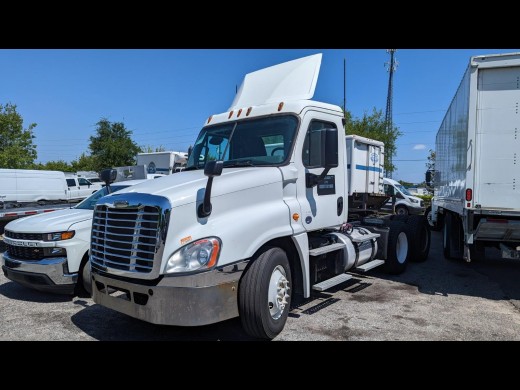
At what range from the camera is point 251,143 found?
204 inches

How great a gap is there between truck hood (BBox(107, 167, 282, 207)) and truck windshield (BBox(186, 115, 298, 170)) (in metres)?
0.26

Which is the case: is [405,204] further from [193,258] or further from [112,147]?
[112,147]

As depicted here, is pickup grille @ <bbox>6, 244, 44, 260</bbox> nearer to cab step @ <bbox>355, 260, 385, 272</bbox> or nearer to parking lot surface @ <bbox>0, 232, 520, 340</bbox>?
parking lot surface @ <bbox>0, 232, 520, 340</bbox>

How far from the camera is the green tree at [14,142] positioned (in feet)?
82.5

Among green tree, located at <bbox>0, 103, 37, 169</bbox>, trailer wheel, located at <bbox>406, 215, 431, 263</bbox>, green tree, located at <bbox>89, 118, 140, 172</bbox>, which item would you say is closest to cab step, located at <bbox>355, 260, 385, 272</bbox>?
trailer wheel, located at <bbox>406, 215, 431, 263</bbox>

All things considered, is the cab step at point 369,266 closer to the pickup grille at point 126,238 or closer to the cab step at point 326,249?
the cab step at point 326,249

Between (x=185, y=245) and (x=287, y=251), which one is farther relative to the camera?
(x=287, y=251)

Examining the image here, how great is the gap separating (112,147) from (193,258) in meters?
39.4

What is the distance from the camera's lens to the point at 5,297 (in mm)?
6383

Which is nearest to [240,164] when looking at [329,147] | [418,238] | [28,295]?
[329,147]

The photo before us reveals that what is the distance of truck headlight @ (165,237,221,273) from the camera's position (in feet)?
12.4

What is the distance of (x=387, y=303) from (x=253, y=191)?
3078mm

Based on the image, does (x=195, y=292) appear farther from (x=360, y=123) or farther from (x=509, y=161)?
(x=360, y=123)
